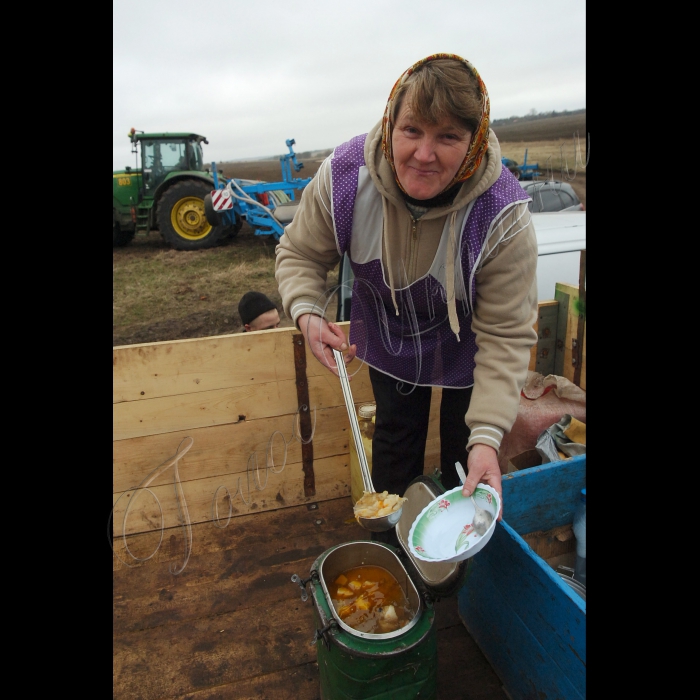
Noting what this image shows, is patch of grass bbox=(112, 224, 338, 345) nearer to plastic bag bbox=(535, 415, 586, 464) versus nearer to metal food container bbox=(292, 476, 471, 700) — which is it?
plastic bag bbox=(535, 415, 586, 464)

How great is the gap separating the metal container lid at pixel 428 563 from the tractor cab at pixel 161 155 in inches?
399

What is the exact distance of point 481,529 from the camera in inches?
57.0

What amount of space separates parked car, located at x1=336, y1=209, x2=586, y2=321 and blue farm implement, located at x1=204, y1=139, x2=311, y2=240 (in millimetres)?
6240

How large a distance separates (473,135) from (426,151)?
131mm

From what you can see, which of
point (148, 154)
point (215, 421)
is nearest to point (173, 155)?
point (148, 154)

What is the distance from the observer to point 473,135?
1381 mm

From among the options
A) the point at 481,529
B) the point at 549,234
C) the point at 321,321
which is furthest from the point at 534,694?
the point at 549,234

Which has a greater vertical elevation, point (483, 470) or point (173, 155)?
point (173, 155)

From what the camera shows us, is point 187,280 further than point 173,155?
No

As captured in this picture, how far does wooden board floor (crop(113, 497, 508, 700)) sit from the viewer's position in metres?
1.89

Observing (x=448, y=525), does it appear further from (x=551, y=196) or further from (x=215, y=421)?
(x=551, y=196)

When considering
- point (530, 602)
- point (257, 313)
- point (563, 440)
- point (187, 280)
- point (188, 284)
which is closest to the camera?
point (530, 602)

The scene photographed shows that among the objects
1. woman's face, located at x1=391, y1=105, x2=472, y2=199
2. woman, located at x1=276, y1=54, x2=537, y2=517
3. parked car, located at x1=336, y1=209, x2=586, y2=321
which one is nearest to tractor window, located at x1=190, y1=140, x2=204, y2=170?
parked car, located at x1=336, y1=209, x2=586, y2=321

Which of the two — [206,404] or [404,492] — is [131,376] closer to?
[206,404]
